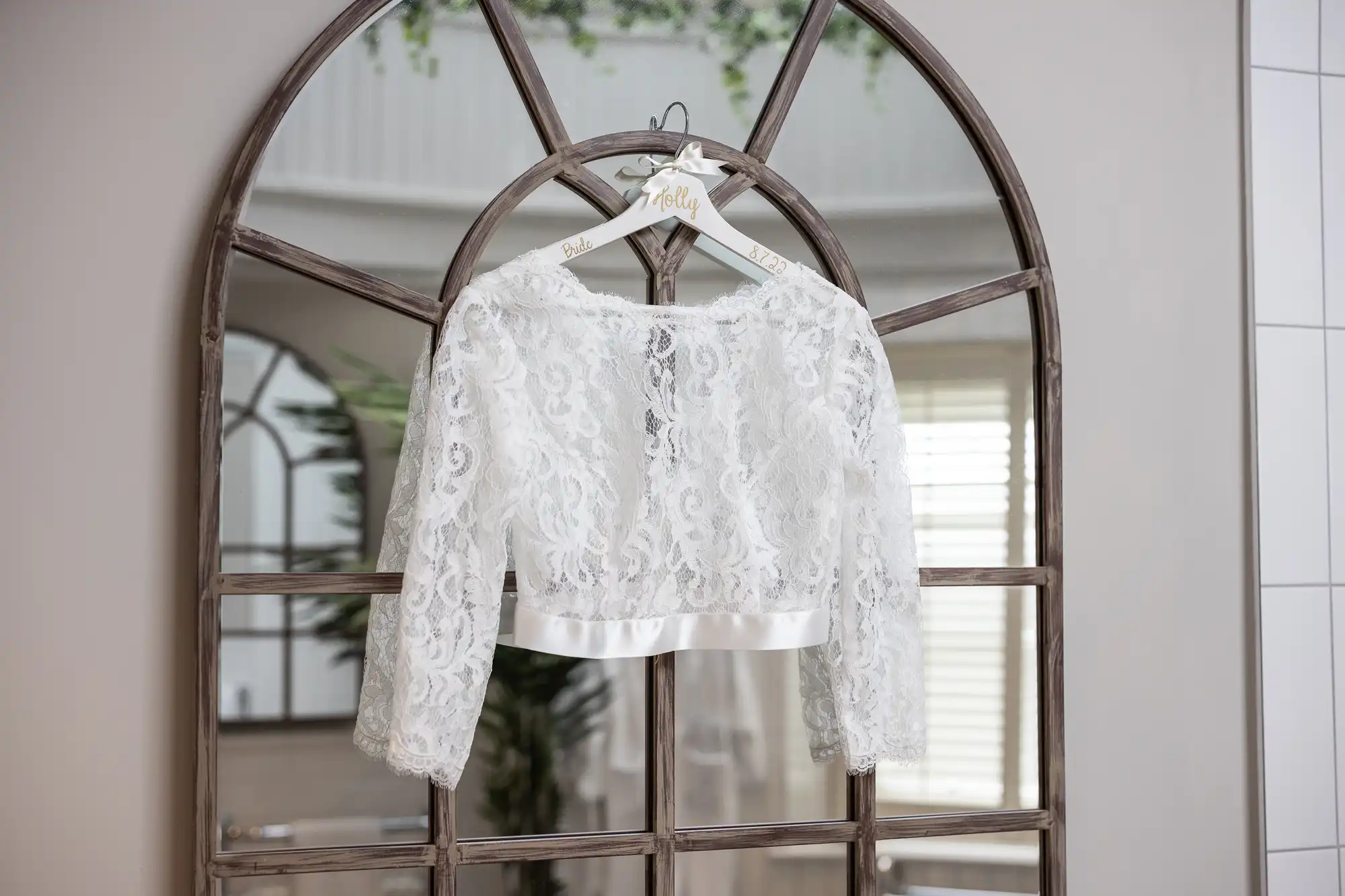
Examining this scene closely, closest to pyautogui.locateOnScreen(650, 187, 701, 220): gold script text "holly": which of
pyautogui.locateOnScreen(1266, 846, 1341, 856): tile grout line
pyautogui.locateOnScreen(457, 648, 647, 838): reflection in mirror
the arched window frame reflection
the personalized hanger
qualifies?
the personalized hanger

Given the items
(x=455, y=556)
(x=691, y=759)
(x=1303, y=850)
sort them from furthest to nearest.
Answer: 1. (x=1303, y=850)
2. (x=691, y=759)
3. (x=455, y=556)

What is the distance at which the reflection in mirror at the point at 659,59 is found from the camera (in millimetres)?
1412

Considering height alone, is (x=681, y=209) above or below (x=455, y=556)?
above

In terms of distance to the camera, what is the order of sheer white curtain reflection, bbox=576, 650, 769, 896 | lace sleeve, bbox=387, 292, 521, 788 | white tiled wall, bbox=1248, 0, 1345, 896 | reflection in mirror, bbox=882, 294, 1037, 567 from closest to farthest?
lace sleeve, bbox=387, 292, 521, 788
sheer white curtain reflection, bbox=576, 650, 769, 896
reflection in mirror, bbox=882, 294, 1037, 567
white tiled wall, bbox=1248, 0, 1345, 896

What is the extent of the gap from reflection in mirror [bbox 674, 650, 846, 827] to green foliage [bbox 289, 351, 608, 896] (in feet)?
0.46

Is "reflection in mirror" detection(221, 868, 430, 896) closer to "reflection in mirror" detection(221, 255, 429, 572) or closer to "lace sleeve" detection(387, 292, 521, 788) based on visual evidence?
"lace sleeve" detection(387, 292, 521, 788)

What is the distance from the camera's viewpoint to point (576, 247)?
1.32m

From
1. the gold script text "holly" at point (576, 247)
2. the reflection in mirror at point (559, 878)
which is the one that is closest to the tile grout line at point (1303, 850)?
the reflection in mirror at point (559, 878)

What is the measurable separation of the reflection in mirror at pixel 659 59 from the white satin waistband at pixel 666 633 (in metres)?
0.70

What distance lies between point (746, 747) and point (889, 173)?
0.89m

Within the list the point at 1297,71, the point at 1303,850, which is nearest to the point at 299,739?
the point at 1303,850

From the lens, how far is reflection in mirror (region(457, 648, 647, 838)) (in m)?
1.36

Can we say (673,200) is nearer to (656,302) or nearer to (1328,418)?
(656,302)

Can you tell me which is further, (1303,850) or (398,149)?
(1303,850)
